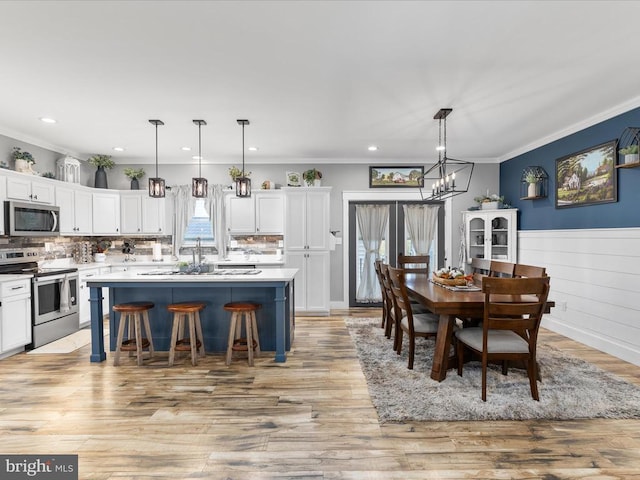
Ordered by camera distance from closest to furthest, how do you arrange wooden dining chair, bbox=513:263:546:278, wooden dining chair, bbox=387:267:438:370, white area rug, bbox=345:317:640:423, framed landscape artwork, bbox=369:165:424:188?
white area rug, bbox=345:317:640:423
wooden dining chair, bbox=387:267:438:370
wooden dining chair, bbox=513:263:546:278
framed landscape artwork, bbox=369:165:424:188

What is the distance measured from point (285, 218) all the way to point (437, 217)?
274cm

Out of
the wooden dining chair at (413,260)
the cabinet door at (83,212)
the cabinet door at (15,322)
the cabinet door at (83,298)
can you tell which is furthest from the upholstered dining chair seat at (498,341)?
the cabinet door at (83,212)

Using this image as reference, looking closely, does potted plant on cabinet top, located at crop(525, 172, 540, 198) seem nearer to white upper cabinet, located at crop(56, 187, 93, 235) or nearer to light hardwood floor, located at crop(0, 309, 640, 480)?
light hardwood floor, located at crop(0, 309, 640, 480)

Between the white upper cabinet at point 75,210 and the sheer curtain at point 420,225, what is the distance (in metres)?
5.22

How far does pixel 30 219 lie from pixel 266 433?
4143mm

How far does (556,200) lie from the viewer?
4949 millimetres

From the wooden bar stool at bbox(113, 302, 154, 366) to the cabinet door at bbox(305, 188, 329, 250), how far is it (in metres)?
2.78

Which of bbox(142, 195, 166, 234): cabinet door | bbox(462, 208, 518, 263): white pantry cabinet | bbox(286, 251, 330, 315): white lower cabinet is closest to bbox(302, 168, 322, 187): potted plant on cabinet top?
bbox(286, 251, 330, 315): white lower cabinet

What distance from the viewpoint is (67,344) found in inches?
174

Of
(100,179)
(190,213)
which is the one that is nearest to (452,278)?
(190,213)

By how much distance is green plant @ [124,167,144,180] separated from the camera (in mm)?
6141

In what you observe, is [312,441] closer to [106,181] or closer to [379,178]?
[379,178]

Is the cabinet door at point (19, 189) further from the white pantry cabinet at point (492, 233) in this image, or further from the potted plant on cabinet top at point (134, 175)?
the white pantry cabinet at point (492, 233)

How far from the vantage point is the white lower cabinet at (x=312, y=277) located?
5902mm
